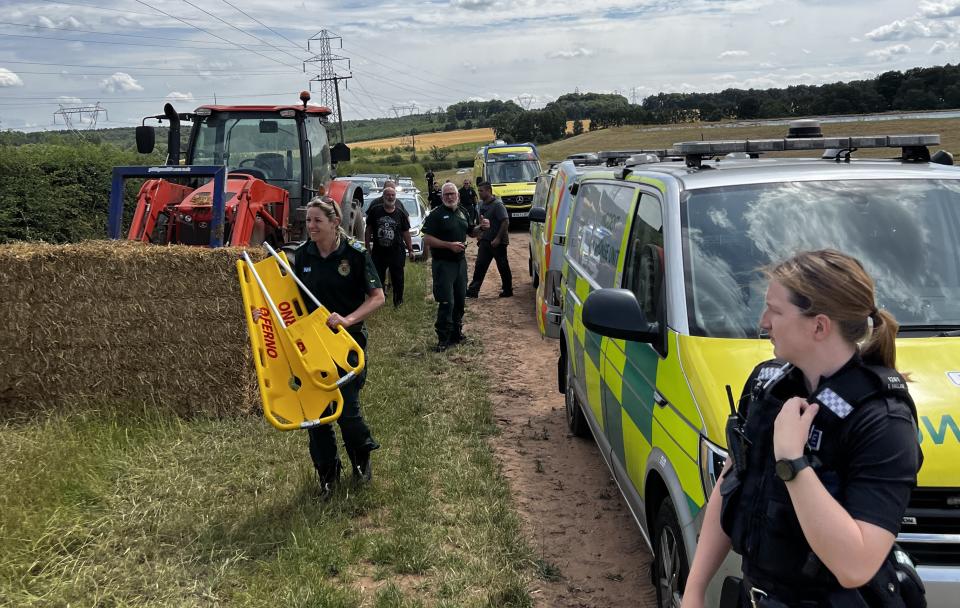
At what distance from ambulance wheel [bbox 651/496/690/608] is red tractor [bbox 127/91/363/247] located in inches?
266

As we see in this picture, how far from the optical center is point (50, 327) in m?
6.63

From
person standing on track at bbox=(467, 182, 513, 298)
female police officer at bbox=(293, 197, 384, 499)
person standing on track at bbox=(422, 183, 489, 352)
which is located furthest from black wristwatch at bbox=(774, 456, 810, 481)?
person standing on track at bbox=(467, 182, 513, 298)

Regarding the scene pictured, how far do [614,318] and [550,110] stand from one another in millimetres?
72761

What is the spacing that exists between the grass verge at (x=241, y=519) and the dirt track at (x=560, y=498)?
0.59 ft

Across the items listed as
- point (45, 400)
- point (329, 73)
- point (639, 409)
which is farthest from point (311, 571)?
point (329, 73)

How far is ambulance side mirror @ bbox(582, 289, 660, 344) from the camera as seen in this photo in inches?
134

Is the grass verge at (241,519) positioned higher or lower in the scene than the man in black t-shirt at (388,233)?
lower

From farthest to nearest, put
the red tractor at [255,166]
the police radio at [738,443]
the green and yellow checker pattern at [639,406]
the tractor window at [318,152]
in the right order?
the tractor window at [318,152], the red tractor at [255,166], the green and yellow checker pattern at [639,406], the police radio at [738,443]

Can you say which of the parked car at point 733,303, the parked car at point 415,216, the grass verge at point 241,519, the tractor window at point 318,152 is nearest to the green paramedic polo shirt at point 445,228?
the tractor window at point 318,152

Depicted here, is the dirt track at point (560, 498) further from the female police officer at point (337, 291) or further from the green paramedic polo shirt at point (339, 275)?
the green paramedic polo shirt at point (339, 275)

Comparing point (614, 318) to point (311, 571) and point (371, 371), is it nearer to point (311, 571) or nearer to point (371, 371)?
point (311, 571)

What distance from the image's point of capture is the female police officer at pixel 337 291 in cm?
506

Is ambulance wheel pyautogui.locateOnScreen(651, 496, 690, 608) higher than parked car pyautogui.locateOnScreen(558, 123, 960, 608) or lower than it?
lower

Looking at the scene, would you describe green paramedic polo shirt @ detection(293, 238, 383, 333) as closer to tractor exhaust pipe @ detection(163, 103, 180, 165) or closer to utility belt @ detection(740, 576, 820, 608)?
utility belt @ detection(740, 576, 820, 608)
